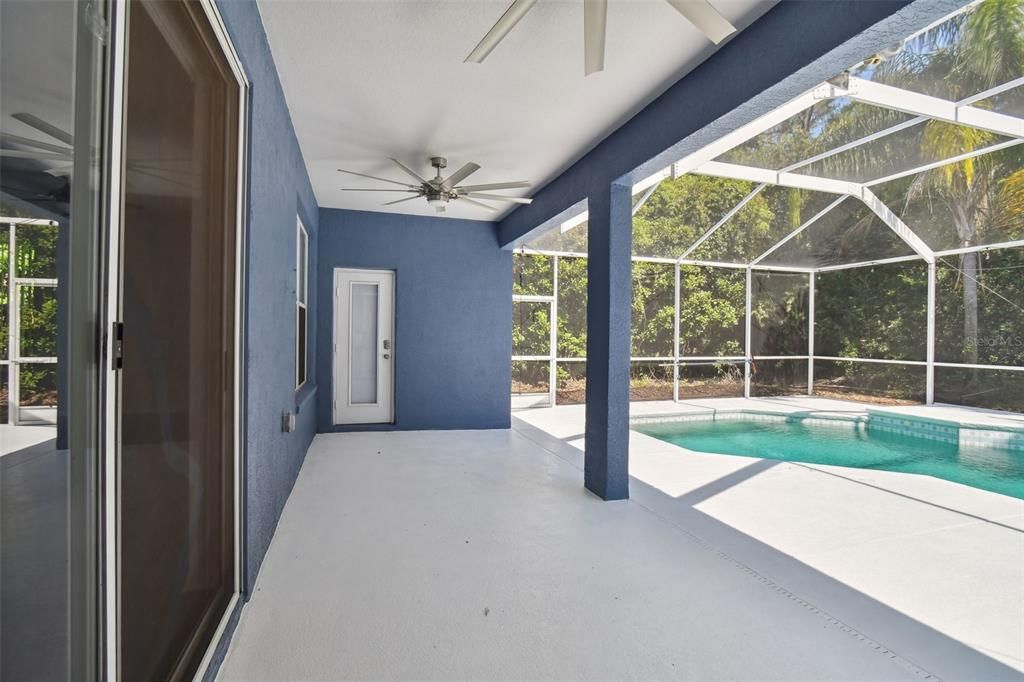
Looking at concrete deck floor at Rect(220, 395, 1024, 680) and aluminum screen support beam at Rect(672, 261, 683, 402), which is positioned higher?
aluminum screen support beam at Rect(672, 261, 683, 402)

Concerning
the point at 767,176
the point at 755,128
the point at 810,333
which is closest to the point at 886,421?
the point at 810,333

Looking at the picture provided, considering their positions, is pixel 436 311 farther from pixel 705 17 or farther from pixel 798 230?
pixel 798 230

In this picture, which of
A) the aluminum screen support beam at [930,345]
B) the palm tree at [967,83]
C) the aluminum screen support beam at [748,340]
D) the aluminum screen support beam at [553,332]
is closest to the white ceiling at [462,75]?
the palm tree at [967,83]

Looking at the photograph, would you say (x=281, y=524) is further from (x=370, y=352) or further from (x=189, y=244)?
(x=370, y=352)

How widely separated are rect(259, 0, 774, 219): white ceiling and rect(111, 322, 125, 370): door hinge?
1922mm

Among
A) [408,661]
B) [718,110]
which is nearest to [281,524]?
[408,661]

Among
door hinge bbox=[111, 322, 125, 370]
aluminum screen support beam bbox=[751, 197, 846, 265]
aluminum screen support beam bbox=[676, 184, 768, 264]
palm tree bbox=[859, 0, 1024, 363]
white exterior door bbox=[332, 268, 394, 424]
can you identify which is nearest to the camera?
door hinge bbox=[111, 322, 125, 370]

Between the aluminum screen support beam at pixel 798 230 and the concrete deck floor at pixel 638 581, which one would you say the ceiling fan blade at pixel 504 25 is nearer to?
the concrete deck floor at pixel 638 581

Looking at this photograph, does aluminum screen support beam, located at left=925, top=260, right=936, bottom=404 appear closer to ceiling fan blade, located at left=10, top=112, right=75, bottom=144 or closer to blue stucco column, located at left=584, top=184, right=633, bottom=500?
blue stucco column, located at left=584, top=184, right=633, bottom=500

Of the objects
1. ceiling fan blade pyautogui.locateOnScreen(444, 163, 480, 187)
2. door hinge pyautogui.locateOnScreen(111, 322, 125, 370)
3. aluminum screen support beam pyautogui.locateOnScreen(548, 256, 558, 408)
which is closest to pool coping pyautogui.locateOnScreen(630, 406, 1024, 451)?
aluminum screen support beam pyautogui.locateOnScreen(548, 256, 558, 408)

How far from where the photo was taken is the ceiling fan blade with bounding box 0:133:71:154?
733 millimetres

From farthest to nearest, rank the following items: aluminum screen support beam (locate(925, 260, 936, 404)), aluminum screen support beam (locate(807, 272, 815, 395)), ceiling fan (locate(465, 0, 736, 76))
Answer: aluminum screen support beam (locate(807, 272, 815, 395)) → aluminum screen support beam (locate(925, 260, 936, 404)) → ceiling fan (locate(465, 0, 736, 76))

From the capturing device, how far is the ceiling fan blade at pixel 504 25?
187 cm

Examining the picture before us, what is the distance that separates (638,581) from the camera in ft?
8.27
